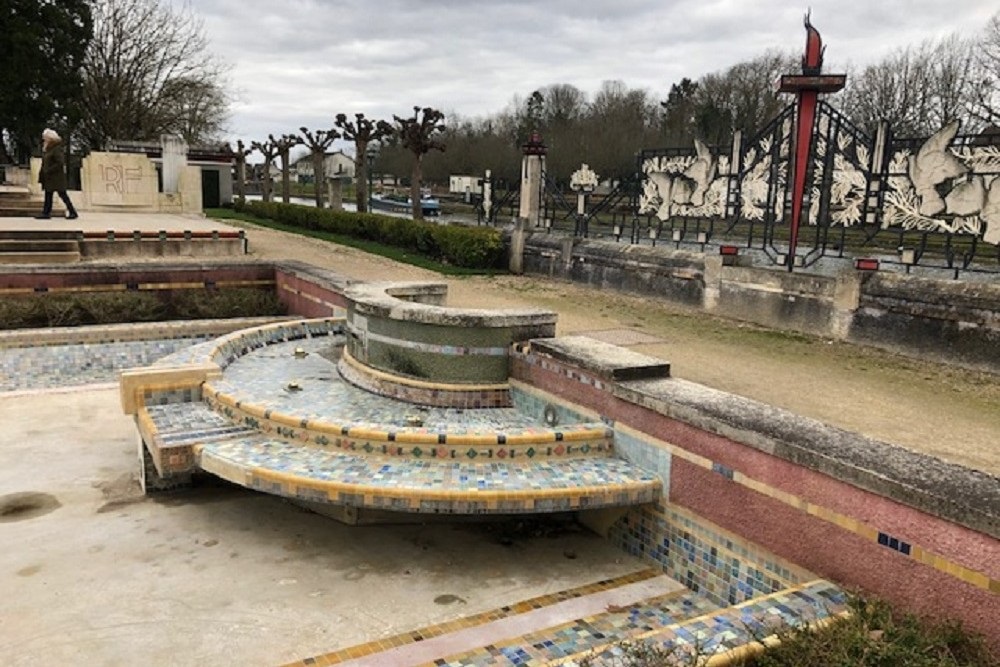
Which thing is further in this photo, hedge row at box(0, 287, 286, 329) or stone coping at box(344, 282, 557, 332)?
hedge row at box(0, 287, 286, 329)

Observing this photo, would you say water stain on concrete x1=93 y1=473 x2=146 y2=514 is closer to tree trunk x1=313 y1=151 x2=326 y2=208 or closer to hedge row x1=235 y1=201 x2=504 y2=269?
hedge row x1=235 y1=201 x2=504 y2=269

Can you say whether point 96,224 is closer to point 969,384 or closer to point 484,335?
point 484,335

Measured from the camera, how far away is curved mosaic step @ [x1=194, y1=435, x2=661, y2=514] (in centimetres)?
482

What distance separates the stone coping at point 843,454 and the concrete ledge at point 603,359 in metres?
0.15

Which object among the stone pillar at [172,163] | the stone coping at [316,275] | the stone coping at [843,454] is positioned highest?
the stone pillar at [172,163]

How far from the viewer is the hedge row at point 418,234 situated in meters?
16.2

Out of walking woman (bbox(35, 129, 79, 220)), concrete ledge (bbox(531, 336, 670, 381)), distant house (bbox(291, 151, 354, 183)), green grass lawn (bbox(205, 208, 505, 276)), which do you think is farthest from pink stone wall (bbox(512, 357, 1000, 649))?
distant house (bbox(291, 151, 354, 183))

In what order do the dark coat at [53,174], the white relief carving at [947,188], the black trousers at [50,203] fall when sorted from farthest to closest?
the black trousers at [50,203]
the dark coat at [53,174]
the white relief carving at [947,188]

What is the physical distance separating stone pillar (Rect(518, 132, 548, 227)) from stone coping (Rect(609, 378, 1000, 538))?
12.0 m

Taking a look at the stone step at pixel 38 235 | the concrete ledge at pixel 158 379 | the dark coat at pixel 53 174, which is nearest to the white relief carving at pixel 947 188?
the concrete ledge at pixel 158 379

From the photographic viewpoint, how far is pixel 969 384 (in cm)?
741

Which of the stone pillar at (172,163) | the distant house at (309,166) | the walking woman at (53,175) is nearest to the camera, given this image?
the walking woman at (53,175)

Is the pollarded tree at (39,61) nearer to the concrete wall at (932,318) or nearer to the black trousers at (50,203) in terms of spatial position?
the black trousers at (50,203)

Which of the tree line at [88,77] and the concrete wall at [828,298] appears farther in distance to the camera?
the tree line at [88,77]
